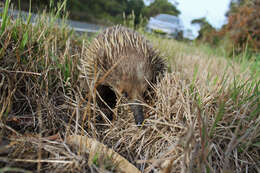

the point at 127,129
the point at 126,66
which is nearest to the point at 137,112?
the point at 127,129

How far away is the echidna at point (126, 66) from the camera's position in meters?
1.25

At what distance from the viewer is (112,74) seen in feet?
4.60

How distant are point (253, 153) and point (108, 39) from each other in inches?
56.2

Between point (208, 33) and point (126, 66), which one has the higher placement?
point (208, 33)

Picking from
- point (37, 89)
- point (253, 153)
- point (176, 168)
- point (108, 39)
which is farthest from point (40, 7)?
point (253, 153)

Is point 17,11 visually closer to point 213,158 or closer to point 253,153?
point 213,158

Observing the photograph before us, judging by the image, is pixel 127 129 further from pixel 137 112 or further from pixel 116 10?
pixel 116 10

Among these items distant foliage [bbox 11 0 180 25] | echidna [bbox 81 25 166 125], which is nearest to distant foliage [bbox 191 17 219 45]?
distant foliage [bbox 11 0 180 25]

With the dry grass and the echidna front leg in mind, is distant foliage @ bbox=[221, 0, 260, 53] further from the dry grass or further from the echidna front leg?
the echidna front leg

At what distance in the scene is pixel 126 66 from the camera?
129cm

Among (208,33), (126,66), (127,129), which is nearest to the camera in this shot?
(127,129)

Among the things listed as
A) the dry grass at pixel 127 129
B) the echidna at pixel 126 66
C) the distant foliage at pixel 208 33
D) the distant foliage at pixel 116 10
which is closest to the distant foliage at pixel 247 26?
the distant foliage at pixel 208 33

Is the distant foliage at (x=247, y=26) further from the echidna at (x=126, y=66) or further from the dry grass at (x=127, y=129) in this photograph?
the dry grass at (x=127, y=129)

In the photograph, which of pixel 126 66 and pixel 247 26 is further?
pixel 247 26
